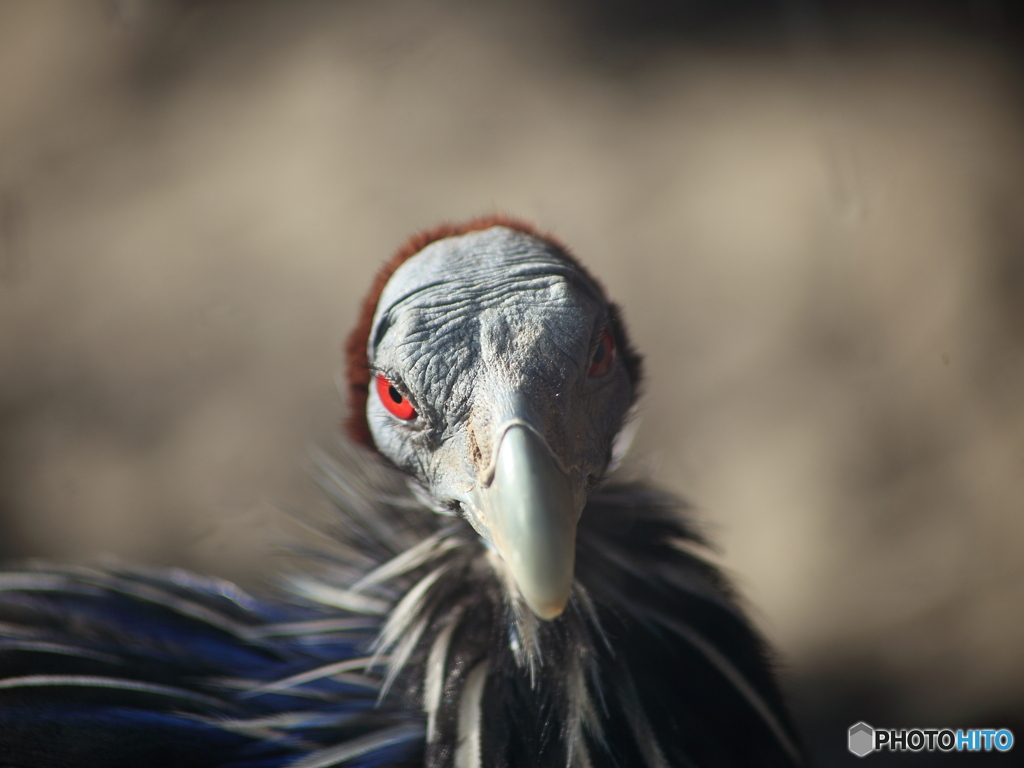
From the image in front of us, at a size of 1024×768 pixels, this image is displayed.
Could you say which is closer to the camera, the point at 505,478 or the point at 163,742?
the point at 505,478

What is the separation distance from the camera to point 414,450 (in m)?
1.21

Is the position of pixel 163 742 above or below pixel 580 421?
below

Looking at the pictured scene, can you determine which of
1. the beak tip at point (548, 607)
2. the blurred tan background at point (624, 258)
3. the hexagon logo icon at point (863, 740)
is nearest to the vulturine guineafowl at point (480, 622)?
the beak tip at point (548, 607)

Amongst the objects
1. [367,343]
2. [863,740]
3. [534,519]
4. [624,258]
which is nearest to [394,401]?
[367,343]

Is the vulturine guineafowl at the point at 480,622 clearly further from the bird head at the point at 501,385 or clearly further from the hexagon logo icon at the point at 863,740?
the hexagon logo icon at the point at 863,740

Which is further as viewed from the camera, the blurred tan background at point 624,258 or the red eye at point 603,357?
the blurred tan background at point 624,258

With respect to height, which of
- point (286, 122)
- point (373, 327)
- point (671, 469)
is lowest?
point (671, 469)

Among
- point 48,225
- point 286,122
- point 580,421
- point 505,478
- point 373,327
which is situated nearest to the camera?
point 505,478

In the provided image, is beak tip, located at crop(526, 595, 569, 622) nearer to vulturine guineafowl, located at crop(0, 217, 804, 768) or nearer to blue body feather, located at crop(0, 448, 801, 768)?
vulturine guineafowl, located at crop(0, 217, 804, 768)

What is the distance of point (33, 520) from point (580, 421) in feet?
8.67

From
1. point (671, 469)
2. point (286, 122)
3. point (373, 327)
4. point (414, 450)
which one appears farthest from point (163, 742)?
point (286, 122)

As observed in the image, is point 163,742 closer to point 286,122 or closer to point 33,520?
point 33,520

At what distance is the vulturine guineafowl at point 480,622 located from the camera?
1087 millimetres

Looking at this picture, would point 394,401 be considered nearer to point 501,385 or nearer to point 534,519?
point 501,385
